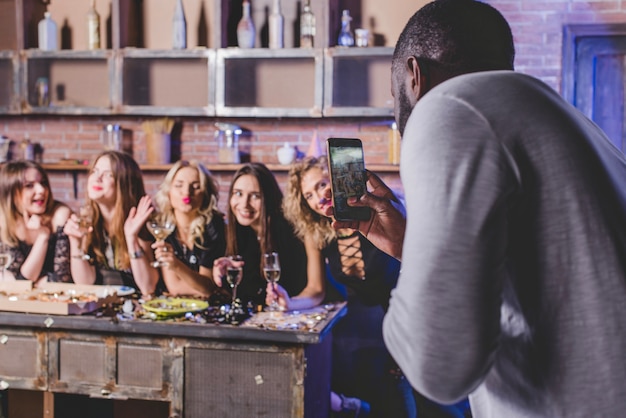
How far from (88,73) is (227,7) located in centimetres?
113

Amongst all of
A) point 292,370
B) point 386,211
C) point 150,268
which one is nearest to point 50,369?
point 150,268

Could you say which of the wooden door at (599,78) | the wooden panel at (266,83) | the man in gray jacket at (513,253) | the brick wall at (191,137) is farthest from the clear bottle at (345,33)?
the man in gray jacket at (513,253)

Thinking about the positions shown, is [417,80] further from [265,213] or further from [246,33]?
[246,33]

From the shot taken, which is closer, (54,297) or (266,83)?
(54,297)

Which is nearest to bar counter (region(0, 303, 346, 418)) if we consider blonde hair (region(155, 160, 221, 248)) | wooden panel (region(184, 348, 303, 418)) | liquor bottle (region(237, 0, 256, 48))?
wooden panel (region(184, 348, 303, 418))

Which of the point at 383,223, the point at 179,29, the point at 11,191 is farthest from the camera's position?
the point at 179,29

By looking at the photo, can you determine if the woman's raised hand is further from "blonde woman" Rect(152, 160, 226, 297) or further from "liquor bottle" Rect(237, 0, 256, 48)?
"liquor bottle" Rect(237, 0, 256, 48)

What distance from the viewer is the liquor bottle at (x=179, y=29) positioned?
15.4ft

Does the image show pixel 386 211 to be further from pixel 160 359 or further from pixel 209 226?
pixel 209 226

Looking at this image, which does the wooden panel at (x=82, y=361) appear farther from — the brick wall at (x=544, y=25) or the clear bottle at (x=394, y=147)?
the brick wall at (x=544, y=25)

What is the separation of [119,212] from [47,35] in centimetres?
194

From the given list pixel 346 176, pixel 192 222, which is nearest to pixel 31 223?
pixel 192 222

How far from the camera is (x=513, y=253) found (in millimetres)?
740

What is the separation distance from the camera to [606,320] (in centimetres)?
71
